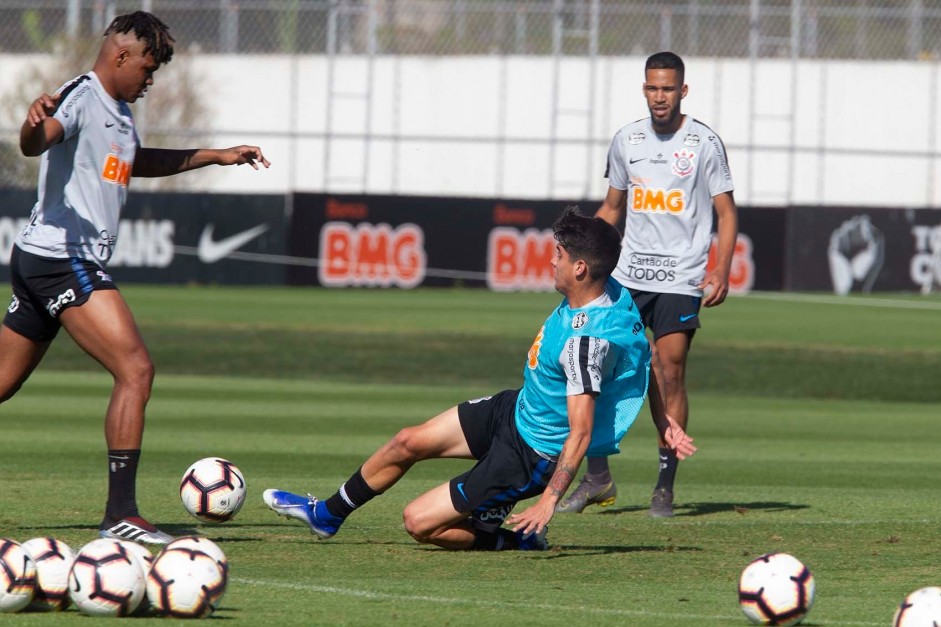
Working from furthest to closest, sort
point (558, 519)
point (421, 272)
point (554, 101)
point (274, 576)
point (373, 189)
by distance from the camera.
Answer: point (373, 189)
point (554, 101)
point (421, 272)
point (558, 519)
point (274, 576)

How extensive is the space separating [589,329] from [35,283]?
2.58 m

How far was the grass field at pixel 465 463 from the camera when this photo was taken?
6500mm

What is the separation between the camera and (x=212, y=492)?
789cm

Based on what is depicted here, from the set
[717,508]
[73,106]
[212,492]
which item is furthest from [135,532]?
[717,508]

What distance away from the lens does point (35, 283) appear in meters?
7.40

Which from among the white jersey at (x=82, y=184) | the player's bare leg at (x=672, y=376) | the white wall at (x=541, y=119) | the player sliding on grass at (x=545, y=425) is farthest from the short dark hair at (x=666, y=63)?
the white wall at (x=541, y=119)

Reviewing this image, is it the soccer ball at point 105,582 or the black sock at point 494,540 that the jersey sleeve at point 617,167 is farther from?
the soccer ball at point 105,582

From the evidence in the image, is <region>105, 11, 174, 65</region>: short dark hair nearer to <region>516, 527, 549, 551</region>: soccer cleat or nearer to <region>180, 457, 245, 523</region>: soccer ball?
<region>180, 457, 245, 523</region>: soccer ball

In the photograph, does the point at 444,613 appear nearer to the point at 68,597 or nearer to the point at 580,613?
the point at 580,613

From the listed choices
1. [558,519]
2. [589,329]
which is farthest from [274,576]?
[558,519]

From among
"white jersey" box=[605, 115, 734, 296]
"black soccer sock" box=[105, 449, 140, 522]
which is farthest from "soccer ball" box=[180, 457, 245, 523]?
"white jersey" box=[605, 115, 734, 296]

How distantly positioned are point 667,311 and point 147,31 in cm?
345

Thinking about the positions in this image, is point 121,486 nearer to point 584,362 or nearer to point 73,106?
point 73,106

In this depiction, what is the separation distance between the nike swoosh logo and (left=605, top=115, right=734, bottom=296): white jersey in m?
19.6
